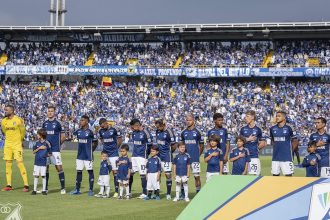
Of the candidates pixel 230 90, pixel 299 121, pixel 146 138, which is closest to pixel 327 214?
pixel 146 138

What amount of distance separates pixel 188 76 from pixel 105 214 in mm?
37954

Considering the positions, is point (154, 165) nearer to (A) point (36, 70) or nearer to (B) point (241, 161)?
(B) point (241, 161)

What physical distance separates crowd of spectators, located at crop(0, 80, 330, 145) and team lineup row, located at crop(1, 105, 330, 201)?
2700 centimetres

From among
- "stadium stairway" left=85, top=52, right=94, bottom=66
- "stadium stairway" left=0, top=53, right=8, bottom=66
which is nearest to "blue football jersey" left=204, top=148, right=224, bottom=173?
"stadium stairway" left=85, top=52, right=94, bottom=66

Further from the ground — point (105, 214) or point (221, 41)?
point (221, 41)

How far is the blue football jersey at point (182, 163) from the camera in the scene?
1623 cm

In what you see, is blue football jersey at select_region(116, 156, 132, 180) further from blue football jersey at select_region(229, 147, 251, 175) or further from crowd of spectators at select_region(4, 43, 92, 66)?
crowd of spectators at select_region(4, 43, 92, 66)

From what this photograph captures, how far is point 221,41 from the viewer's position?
52969 millimetres

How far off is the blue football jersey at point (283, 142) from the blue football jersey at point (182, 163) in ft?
7.28

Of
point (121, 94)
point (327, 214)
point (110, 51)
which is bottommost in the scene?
point (327, 214)

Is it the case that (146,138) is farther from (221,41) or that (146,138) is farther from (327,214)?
(221,41)

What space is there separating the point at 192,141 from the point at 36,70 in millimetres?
39661

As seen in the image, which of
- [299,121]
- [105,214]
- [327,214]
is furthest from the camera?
[299,121]

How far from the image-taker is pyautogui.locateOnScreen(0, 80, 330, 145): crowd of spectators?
150 ft
